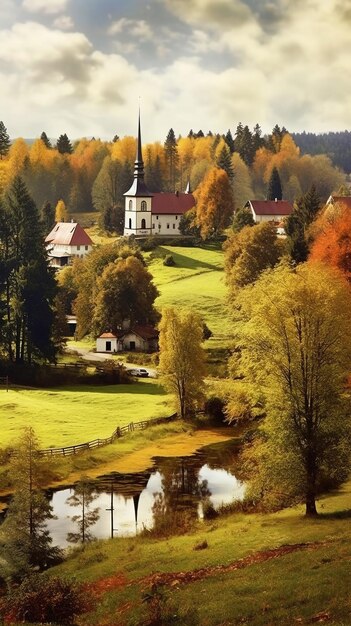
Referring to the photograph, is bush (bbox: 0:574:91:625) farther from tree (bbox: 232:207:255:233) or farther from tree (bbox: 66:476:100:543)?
tree (bbox: 232:207:255:233)

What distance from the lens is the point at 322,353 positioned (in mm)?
31484

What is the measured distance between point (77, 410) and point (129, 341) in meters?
24.8

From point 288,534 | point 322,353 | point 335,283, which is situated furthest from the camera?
point 335,283

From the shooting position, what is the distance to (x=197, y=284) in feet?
321

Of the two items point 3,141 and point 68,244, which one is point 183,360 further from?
point 3,141

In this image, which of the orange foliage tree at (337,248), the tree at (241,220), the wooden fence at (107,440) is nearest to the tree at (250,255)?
the orange foliage tree at (337,248)

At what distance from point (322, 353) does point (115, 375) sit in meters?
38.8

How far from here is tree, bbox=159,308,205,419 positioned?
187 feet

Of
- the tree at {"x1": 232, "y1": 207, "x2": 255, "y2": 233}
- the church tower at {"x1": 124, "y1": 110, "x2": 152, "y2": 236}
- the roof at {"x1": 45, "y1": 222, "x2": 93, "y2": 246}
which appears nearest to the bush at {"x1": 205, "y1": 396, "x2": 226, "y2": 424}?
the tree at {"x1": 232, "y1": 207, "x2": 255, "y2": 233}

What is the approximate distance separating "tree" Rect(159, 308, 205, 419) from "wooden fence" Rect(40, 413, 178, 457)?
6.01 feet

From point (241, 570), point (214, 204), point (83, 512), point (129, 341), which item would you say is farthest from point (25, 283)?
point (214, 204)

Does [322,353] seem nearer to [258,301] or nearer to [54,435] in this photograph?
[258,301]

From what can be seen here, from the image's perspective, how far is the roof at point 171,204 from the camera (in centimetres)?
13012

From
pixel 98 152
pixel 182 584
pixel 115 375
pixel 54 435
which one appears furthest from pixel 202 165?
pixel 182 584
